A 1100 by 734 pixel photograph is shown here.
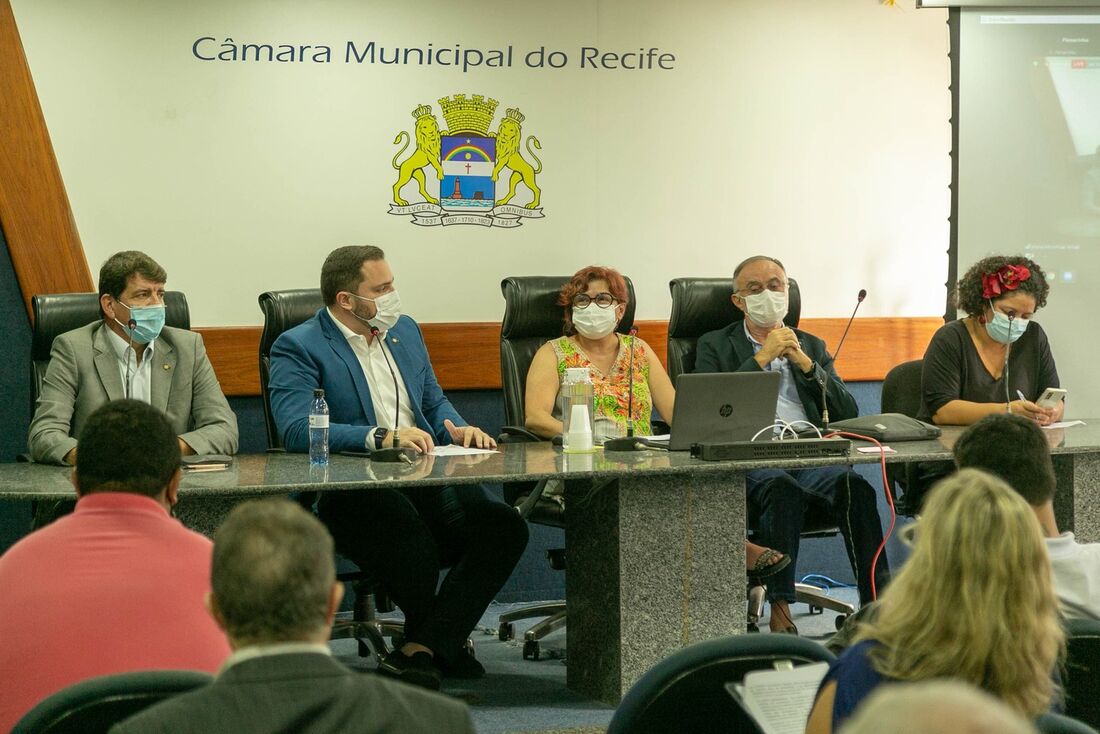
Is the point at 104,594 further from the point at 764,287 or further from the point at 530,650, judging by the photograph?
the point at 764,287

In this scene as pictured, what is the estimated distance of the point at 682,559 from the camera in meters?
3.36

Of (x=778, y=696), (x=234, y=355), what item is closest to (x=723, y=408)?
(x=778, y=696)

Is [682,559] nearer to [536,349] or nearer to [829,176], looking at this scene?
[536,349]

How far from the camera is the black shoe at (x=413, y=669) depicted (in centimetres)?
342

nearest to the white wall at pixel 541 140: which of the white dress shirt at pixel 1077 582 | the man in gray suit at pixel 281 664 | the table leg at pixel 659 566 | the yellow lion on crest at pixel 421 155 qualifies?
the yellow lion on crest at pixel 421 155

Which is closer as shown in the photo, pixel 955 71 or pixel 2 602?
pixel 2 602

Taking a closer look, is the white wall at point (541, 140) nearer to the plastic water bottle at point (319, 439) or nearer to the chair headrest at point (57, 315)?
the chair headrest at point (57, 315)

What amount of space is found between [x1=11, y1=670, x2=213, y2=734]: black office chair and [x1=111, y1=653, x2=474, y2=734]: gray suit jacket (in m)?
0.18

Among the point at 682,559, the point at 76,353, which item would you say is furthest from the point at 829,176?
the point at 76,353

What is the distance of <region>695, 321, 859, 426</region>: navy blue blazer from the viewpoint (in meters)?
4.43

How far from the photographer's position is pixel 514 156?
5027 millimetres

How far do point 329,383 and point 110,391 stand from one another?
0.62 m

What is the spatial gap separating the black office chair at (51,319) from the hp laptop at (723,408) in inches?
64.5

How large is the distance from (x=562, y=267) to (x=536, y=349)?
692mm
